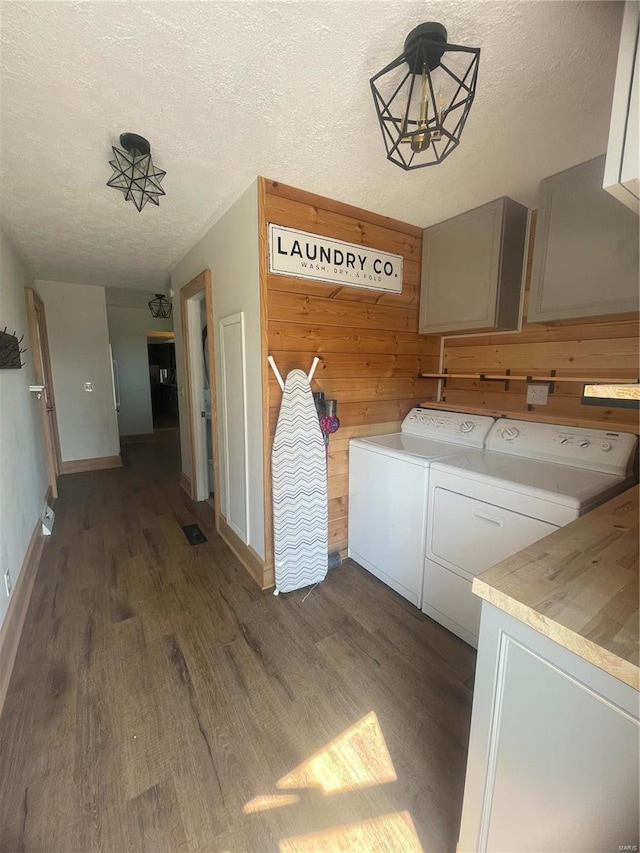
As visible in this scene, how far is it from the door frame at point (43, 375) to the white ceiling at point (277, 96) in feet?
4.97

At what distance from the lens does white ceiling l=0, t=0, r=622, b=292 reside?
40.0 inches

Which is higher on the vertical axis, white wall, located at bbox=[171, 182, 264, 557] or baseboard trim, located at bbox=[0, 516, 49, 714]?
white wall, located at bbox=[171, 182, 264, 557]

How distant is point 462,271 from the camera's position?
2342mm

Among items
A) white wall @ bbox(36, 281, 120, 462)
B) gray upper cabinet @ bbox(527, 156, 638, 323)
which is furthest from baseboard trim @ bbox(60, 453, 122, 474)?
gray upper cabinet @ bbox(527, 156, 638, 323)

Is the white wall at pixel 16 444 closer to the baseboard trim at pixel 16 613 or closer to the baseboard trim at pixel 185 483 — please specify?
the baseboard trim at pixel 16 613

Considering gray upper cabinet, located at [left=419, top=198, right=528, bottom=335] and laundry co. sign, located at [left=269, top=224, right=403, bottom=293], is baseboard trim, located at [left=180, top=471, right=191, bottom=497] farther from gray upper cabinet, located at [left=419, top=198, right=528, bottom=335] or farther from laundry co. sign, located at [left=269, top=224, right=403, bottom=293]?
gray upper cabinet, located at [left=419, top=198, right=528, bottom=335]

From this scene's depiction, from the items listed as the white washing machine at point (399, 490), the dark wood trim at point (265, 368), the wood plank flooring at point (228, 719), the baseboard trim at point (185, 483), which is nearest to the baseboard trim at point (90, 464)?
the baseboard trim at point (185, 483)

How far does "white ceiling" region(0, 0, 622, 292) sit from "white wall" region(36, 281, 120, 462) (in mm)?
2534

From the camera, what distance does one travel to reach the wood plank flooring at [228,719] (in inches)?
44.3

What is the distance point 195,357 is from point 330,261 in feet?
5.92

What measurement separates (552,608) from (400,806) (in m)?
1.01

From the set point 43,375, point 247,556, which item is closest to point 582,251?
point 247,556

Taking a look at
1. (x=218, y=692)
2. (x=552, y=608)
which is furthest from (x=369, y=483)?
(x=552, y=608)

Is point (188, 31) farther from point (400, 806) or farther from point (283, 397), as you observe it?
point (400, 806)
